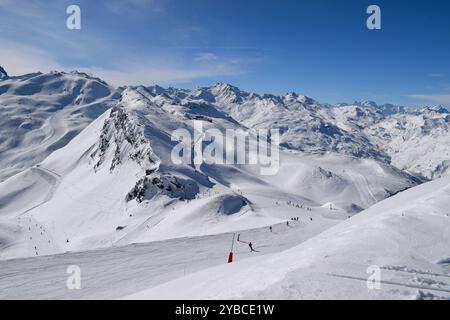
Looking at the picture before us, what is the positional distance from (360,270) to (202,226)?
37718mm

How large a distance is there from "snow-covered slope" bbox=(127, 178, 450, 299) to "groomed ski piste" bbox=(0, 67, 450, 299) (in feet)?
0.19

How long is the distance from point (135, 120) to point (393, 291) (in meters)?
110

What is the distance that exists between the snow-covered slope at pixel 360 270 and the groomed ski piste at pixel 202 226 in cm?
6

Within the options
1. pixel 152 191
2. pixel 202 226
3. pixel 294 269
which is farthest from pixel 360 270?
pixel 152 191

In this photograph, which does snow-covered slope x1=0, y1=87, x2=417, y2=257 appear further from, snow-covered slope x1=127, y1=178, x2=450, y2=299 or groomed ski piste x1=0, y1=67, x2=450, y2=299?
snow-covered slope x1=127, y1=178, x2=450, y2=299

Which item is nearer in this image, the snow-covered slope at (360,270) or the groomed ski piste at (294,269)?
the snow-covered slope at (360,270)

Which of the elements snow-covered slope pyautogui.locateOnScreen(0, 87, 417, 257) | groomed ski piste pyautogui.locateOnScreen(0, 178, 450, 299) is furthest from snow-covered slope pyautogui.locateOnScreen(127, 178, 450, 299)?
snow-covered slope pyautogui.locateOnScreen(0, 87, 417, 257)

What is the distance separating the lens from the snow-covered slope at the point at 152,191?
55.4m

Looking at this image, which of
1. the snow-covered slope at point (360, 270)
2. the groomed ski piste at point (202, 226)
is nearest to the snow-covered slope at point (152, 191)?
the groomed ski piste at point (202, 226)

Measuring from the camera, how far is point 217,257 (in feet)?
91.8

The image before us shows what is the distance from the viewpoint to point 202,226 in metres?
49.6

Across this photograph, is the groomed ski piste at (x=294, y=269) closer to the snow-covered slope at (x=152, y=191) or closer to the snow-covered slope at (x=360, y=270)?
the snow-covered slope at (x=360, y=270)

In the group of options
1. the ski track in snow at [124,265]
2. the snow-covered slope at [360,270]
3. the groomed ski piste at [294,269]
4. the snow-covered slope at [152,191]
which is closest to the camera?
the snow-covered slope at [360,270]

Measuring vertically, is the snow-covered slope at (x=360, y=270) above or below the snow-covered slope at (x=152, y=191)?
above
